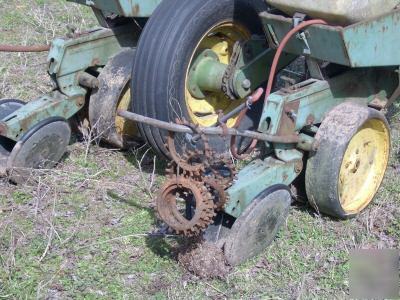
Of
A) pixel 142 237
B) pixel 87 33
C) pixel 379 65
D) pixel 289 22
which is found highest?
pixel 87 33

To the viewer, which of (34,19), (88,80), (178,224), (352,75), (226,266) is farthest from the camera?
(34,19)

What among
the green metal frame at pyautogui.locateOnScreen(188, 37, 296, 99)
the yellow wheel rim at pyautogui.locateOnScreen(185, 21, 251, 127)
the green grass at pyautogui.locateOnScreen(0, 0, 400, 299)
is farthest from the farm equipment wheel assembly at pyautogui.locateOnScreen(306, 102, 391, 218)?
the yellow wheel rim at pyautogui.locateOnScreen(185, 21, 251, 127)

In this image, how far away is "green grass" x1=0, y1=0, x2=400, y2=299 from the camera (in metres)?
3.43

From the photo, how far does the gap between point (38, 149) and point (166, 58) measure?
1.01 m

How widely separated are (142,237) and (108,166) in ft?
3.02

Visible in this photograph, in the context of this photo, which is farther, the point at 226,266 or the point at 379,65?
the point at 379,65

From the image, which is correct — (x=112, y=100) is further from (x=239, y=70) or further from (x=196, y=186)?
(x=196, y=186)

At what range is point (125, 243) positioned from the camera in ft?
12.5

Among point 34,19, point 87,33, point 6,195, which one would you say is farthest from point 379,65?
point 34,19

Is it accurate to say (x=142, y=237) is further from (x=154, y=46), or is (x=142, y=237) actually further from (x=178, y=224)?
(x=154, y=46)

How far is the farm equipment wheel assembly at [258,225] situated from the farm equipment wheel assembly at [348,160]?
27cm

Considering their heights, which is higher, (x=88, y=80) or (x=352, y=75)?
(x=88, y=80)

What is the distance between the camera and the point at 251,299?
133 inches

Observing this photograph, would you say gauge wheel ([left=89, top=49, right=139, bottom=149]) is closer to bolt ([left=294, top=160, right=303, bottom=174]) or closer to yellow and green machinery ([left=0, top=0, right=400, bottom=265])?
yellow and green machinery ([left=0, top=0, right=400, bottom=265])
